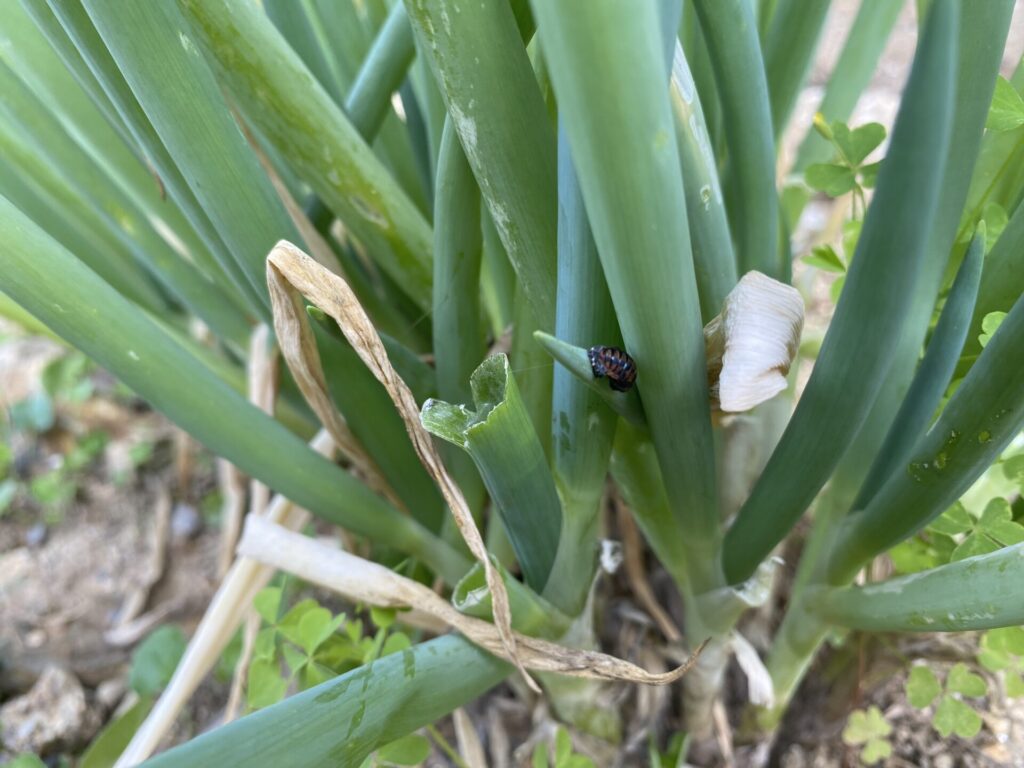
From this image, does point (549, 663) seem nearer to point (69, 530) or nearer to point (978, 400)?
point (978, 400)

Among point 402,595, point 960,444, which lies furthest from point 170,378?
point 960,444

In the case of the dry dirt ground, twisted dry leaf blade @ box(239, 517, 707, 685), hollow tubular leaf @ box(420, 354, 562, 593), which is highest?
hollow tubular leaf @ box(420, 354, 562, 593)

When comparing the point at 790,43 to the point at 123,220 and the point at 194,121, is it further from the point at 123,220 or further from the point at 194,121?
the point at 123,220

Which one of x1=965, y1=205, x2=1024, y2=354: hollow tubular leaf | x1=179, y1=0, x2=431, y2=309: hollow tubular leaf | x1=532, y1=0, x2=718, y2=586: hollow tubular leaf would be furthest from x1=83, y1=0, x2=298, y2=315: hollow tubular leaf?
x1=965, y1=205, x2=1024, y2=354: hollow tubular leaf

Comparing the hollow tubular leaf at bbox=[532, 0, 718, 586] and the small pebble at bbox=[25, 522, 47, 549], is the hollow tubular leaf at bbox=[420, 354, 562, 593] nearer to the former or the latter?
the hollow tubular leaf at bbox=[532, 0, 718, 586]

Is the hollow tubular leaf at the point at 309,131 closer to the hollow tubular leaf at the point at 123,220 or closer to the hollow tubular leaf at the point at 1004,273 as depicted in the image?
the hollow tubular leaf at the point at 123,220
